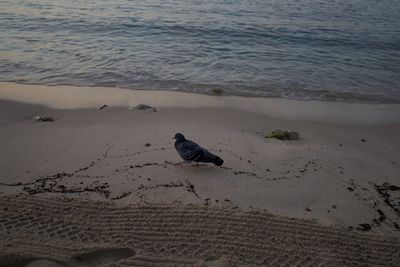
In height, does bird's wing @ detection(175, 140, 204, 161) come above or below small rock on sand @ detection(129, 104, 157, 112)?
above

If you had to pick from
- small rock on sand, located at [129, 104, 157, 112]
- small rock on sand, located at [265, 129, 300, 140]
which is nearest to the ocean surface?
small rock on sand, located at [129, 104, 157, 112]

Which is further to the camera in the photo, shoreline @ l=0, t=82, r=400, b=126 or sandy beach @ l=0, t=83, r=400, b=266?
shoreline @ l=0, t=82, r=400, b=126

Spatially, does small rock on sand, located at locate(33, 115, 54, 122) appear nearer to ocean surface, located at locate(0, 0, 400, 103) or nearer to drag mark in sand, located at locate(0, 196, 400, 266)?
ocean surface, located at locate(0, 0, 400, 103)

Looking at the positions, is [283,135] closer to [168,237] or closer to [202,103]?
[202,103]

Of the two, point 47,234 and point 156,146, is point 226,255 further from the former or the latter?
point 156,146

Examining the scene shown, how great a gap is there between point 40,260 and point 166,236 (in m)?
1.33

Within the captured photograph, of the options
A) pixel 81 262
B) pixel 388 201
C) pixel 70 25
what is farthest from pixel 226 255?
pixel 70 25

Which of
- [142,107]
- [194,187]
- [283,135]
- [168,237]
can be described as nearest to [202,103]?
[142,107]

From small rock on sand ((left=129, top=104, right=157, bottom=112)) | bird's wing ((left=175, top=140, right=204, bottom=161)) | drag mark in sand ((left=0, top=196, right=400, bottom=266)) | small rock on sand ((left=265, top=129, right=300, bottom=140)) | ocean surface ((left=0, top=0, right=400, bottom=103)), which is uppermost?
ocean surface ((left=0, top=0, right=400, bottom=103))

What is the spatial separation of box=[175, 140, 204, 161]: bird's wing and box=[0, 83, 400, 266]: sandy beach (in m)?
0.24

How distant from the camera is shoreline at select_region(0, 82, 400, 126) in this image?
326 inches

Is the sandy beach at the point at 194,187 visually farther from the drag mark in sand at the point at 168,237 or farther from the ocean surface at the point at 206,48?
the ocean surface at the point at 206,48

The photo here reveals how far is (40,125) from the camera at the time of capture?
23.3ft

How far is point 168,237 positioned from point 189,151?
5.49ft
